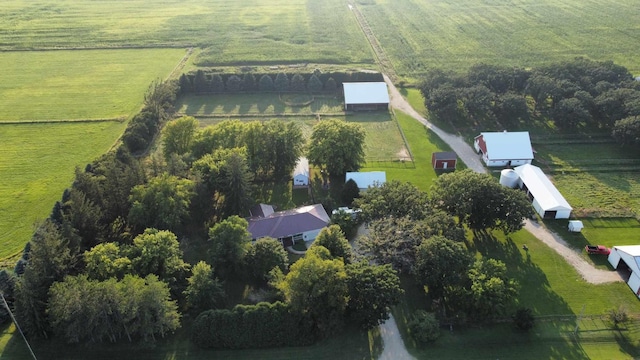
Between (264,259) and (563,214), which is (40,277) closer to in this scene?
(264,259)

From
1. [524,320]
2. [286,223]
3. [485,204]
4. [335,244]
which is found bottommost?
[524,320]

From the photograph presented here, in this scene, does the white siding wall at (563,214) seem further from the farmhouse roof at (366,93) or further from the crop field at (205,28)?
the crop field at (205,28)

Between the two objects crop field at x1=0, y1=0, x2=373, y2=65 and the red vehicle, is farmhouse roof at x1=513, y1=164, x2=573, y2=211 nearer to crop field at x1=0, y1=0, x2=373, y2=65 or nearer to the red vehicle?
the red vehicle

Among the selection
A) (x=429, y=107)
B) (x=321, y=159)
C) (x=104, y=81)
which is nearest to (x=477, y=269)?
(x=321, y=159)

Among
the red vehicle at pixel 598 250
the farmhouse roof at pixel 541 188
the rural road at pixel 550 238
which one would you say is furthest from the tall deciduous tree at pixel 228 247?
the red vehicle at pixel 598 250

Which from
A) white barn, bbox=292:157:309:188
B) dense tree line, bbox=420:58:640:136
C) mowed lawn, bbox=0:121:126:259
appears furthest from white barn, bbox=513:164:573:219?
mowed lawn, bbox=0:121:126:259

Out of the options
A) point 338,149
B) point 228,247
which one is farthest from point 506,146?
point 228,247

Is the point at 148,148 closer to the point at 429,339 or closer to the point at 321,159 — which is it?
the point at 321,159
